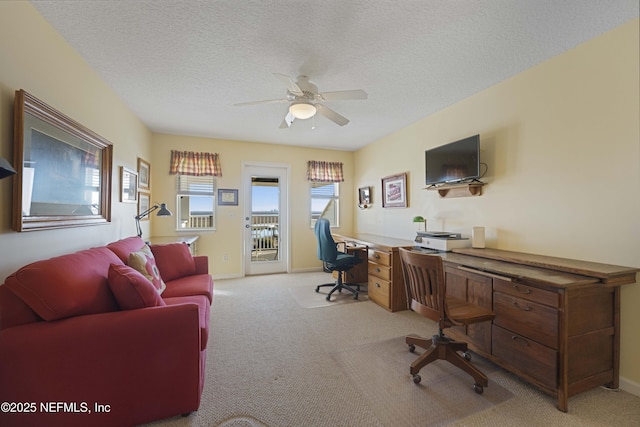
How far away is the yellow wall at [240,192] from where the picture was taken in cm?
412

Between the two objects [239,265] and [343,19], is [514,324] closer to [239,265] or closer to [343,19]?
[343,19]

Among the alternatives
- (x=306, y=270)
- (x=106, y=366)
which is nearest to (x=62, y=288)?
(x=106, y=366)

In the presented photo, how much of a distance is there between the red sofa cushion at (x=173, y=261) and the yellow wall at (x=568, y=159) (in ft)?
10.1

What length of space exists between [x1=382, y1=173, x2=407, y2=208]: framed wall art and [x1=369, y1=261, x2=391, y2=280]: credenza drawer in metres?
1.08

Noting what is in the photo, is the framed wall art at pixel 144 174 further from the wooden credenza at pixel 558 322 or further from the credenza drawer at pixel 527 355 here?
the credenza drawer at pixel 527 355

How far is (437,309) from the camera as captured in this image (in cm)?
172

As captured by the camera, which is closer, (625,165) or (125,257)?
(625,165)

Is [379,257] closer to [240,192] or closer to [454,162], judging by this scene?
[454,162]

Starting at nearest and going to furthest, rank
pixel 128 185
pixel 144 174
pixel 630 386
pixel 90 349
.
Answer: pixel 90 349
pixel 630 386
pixel 128 185
pixel 144 174

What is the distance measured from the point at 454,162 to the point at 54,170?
354cm

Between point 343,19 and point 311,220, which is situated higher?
point 343,19

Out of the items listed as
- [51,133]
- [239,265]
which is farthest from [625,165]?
Answer: [239,265]

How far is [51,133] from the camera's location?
5.59 ft

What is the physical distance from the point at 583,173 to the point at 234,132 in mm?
4134
